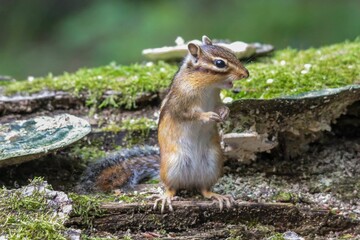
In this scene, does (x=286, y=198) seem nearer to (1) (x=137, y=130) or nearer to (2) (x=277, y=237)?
(2) (x=277, y=237)

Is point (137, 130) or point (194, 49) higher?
point (194, 49)

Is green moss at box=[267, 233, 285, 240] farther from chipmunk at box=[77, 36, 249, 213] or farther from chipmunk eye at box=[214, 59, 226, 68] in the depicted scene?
chipmunk eye at box=[214, 59, 226, 68]

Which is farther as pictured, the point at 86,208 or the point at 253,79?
the point at 253,79

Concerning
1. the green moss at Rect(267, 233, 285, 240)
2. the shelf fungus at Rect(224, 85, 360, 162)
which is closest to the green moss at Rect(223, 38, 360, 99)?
the shelf fungus at Rect(224, 85, 360, 162)

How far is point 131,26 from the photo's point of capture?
800cm

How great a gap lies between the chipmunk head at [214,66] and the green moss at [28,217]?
0.84 m

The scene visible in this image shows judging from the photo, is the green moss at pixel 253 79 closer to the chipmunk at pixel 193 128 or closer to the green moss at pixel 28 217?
the chipmunk at pixel 193 128

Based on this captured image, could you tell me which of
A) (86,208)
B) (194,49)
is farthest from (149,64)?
(86,208)

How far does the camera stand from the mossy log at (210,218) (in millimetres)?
2934

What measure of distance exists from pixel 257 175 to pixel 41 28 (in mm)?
5478

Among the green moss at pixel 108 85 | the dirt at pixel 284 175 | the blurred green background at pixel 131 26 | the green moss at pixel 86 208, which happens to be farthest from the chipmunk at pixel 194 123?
the blurred green background at pixel 131 26

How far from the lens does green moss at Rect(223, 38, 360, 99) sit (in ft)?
12.6

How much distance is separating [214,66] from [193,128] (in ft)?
0.99

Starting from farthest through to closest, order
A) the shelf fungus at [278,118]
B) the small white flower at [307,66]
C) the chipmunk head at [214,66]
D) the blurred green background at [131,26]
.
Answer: the blurred green background at [131,26], the small white flower at [307,66], the shelf fungus at [278,118], the chipmunk head at [214,66]
